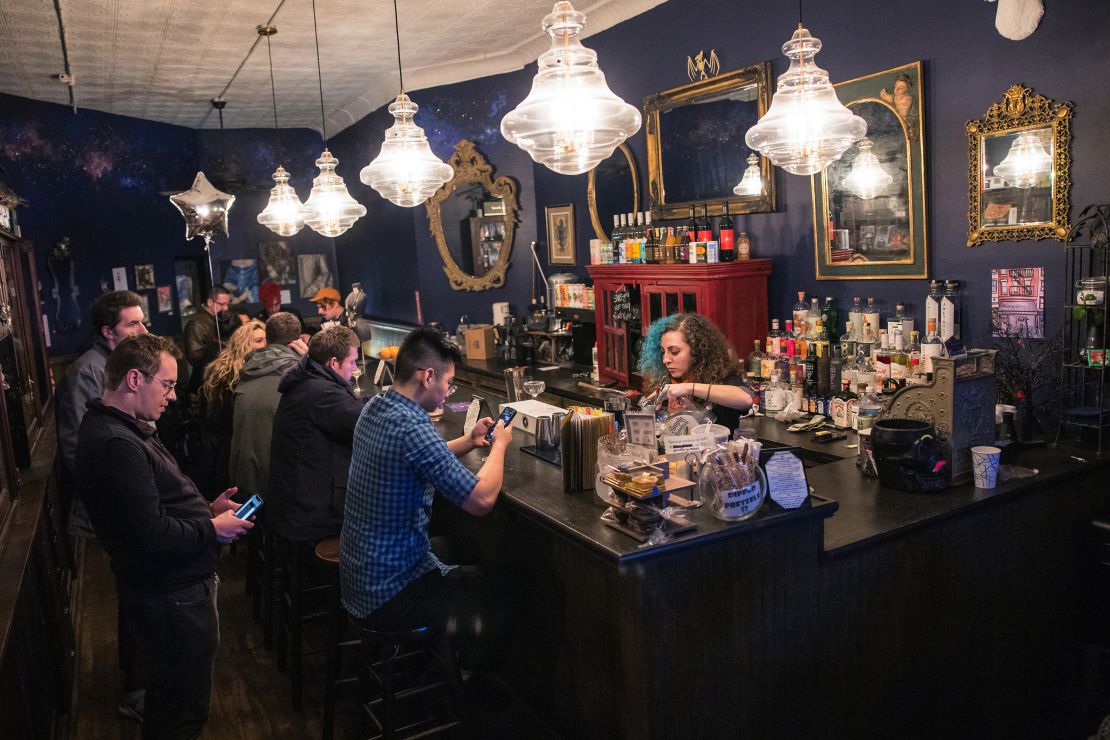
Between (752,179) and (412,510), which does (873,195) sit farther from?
(412,510)

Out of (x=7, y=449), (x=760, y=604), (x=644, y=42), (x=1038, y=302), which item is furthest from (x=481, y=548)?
(x=644, y=42)

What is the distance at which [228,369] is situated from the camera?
4668 mm

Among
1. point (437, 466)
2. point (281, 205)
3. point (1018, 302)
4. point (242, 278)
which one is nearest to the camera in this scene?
point (437, 466)

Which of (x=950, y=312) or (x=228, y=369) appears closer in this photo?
(x=950, y=312)

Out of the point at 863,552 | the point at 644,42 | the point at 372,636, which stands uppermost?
the point at 644,42

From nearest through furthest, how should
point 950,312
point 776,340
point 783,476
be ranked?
1. point 783,476
2. point 950,312
3. point 776,340

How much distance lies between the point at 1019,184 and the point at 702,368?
152cm

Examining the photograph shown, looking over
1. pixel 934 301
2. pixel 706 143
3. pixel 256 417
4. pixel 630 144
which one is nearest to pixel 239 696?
pixel 256 417

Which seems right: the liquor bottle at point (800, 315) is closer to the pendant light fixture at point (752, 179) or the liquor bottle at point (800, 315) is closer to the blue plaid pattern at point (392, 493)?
the pendant light fixture at point (752, 179)

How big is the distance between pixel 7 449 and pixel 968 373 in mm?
3835

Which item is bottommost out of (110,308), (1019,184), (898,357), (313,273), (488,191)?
(898,357)

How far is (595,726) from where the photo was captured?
256 cm

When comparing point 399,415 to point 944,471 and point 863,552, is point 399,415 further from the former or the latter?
point 944,471

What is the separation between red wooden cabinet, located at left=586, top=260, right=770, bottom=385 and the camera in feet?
15.4
